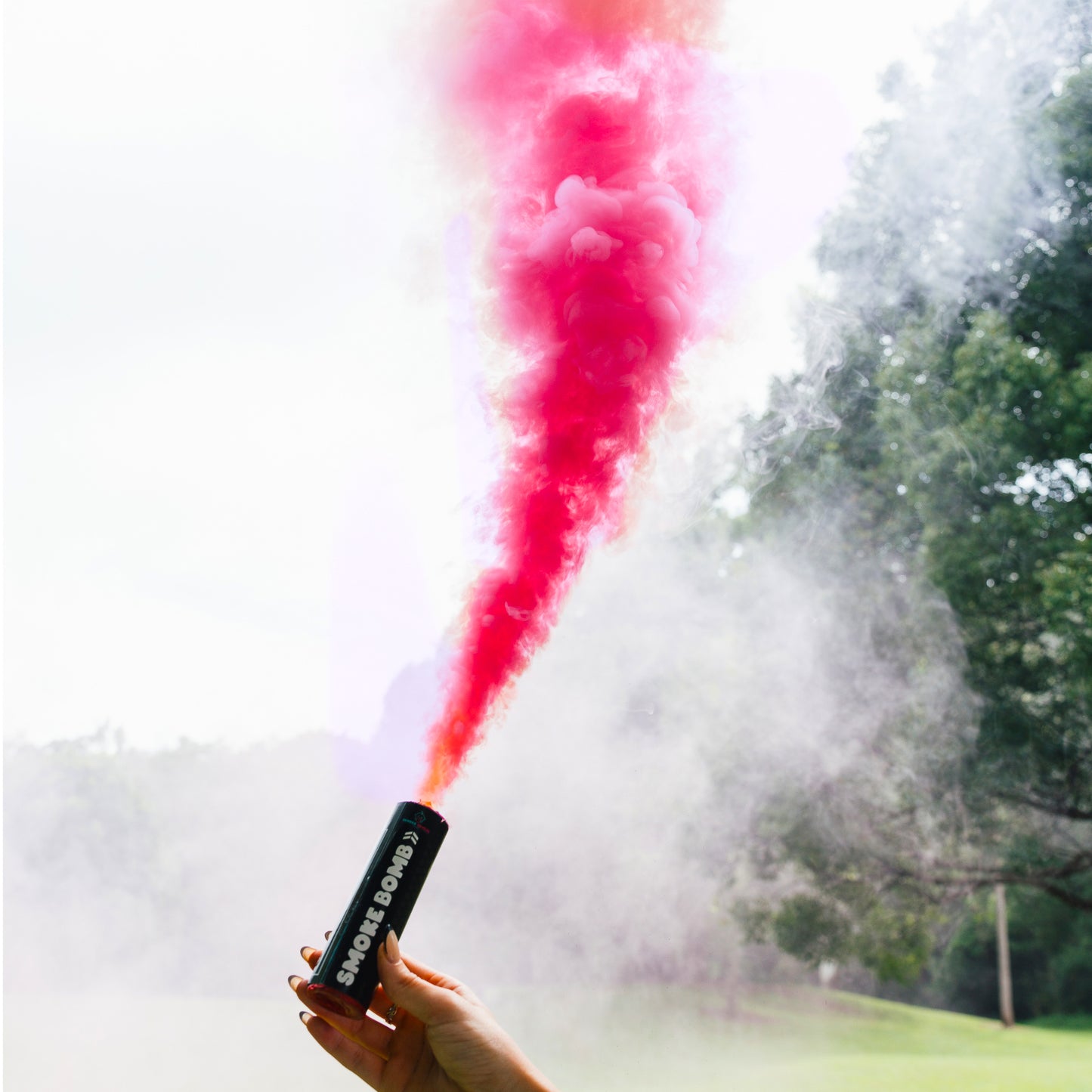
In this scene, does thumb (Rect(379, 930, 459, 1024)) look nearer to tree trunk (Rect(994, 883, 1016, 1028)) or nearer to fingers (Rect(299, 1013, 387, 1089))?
fingers (Rect(299, 1013, 387, 1089))

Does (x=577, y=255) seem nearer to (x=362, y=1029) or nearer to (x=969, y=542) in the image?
(x=362, y=1029)

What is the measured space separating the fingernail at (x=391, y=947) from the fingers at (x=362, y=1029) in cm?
15

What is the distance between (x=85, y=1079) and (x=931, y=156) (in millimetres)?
6352

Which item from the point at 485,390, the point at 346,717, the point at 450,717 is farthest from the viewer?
the point at 346,717

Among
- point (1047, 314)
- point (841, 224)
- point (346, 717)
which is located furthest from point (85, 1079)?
point (1047, 314)

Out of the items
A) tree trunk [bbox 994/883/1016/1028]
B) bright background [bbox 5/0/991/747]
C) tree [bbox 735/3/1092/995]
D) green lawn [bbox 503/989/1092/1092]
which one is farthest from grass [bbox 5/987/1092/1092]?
bright background [bbox 5/0/991/747]

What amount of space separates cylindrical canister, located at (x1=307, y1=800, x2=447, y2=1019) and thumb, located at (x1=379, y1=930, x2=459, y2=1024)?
0.02 meters

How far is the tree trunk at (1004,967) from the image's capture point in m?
5.27

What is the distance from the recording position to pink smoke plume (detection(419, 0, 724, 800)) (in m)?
2.13

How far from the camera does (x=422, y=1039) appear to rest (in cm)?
154

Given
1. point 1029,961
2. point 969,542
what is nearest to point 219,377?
point 969,542

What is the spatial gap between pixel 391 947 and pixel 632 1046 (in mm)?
3738

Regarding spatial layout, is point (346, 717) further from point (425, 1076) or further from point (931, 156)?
point (931, 156)

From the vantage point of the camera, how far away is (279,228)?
3.75 m
